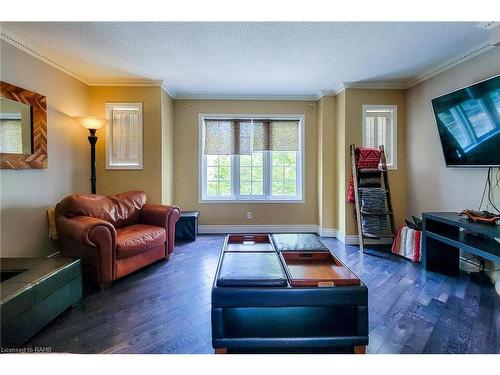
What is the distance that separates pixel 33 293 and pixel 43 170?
6.03 ft

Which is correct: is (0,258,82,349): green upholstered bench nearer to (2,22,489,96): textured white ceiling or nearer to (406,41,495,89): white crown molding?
(2,22,489,96): textured white ceiling

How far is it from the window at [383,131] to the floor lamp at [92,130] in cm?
389

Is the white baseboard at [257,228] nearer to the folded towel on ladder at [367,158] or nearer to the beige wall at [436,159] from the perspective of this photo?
the folded towel on ladder at [367,158]

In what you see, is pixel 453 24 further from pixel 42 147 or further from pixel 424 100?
pixel 42 147

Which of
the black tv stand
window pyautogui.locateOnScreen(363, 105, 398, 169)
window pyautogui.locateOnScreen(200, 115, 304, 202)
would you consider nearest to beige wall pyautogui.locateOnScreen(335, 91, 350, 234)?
window pyautogui.locateOnScreen(363, 105, 398, 169)

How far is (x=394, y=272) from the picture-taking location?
9.23 feet

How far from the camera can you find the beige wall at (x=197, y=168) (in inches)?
175

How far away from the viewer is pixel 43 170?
2916mm

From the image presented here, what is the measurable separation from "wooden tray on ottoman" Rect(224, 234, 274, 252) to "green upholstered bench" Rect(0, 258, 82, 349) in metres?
1.28

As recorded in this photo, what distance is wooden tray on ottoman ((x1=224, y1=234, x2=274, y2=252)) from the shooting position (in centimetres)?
212

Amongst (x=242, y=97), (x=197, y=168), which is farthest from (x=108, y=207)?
(x=242, y=97)

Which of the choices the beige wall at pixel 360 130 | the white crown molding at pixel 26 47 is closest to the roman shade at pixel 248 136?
the beige wall at pixel 360 130
